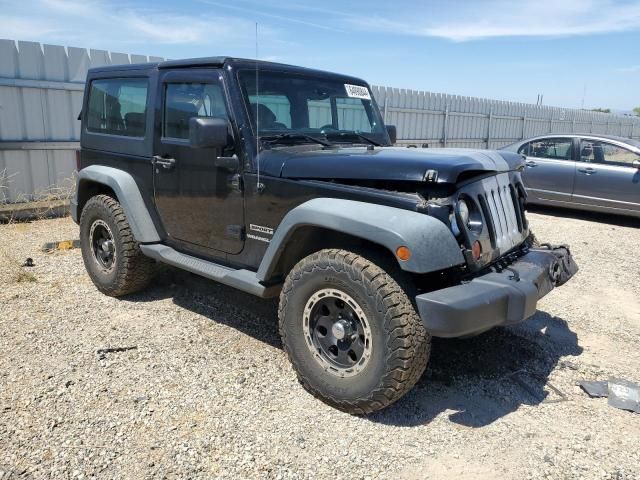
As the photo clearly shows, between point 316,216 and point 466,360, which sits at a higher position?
point 316,216

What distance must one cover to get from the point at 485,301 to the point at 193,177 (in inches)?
88.3

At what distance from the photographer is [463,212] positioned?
9.59 feet

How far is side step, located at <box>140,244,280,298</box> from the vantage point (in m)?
3.43

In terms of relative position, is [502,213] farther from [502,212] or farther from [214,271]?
[214,271]

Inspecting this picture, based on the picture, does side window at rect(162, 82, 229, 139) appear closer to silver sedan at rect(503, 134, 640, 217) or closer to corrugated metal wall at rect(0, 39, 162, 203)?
corrugated metal wall at rect(0, 39, 162, 203)

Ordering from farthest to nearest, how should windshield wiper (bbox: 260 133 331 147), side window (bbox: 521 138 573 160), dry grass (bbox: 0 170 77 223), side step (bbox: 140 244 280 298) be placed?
1. side window (bbox: 521 138 573 160)
2. dry grass (bbox: 0 170 77 223)
3. windshield wiper (bbox: 260 133 331 147)
4. side step (bbox: 140 244 280 298)

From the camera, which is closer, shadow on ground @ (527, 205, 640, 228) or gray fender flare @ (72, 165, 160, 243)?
gray fender flare @ (72, 165, 160, 243)

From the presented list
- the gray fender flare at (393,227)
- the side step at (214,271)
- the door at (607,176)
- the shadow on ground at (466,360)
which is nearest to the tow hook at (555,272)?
the shadow on ground at (466,360)

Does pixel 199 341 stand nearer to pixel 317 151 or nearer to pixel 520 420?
pixel 317 151

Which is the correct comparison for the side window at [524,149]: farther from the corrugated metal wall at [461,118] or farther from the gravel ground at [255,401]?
the gravel ground at [255,401]

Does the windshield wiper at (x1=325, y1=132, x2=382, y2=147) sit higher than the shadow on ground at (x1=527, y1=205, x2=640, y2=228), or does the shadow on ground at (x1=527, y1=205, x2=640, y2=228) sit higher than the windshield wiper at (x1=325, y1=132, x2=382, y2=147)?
the windshield wiper at (x1=325, y1=132, x2=382, y2=147)

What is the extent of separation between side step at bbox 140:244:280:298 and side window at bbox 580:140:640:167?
7.27 meters

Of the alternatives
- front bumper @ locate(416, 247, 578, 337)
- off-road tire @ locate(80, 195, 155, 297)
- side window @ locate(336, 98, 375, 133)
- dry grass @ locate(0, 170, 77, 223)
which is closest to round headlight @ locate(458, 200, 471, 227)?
front bumper @ locate(416, 247, 578, 337)

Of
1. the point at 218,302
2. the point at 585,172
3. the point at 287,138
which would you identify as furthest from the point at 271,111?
the point at 585,172
